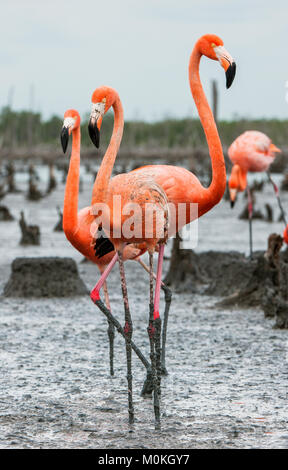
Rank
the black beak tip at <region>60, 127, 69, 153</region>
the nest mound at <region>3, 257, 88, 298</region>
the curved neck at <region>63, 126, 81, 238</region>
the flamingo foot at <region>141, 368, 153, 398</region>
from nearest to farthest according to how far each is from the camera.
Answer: the black beak tip at <region>60, 127, 69, 153</region>, the flamingo foot at <region>141, 368, 153, 398</region>, the curved neck at <region>63, 126, 81, 238</region>, the nest mound at <region>3, 257, 88, 298</region>

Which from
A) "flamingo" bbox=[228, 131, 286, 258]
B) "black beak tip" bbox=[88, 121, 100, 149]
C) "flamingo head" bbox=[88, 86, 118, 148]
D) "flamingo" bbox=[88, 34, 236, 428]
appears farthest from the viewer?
"flamingo" bbox=[228, 131, 286, 258]

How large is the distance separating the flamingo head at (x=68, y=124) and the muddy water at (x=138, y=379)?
1583 millimetres

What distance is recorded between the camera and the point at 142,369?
19.4 ft

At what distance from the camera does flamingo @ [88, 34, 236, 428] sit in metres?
4.43

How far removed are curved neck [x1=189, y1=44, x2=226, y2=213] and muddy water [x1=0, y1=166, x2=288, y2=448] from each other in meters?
1.31

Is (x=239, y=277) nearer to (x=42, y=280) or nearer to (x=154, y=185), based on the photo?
(x=42, y=280)

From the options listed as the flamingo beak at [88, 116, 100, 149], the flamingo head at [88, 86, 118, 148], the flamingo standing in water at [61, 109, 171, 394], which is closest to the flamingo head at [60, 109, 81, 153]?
the flamingo standing in water at [61, 109, 171, 394]

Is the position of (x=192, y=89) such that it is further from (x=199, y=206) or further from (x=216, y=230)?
(x=216, y=230)

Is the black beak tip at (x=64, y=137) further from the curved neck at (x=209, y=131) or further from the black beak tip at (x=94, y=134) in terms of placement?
the curved neck at (x=209, y=131)

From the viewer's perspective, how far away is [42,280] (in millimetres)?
9156

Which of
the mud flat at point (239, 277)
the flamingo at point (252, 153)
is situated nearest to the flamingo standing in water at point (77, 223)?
the mud flat at point (239, 277)

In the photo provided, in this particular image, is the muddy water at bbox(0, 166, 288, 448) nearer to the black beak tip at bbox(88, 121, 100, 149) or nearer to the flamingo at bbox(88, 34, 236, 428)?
the flamingo at bbox(88, 34, 236, 428)

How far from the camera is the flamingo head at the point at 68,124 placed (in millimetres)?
5020

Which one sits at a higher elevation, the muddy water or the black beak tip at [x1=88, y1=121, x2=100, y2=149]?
the black beak tip at [x1=88, y1=121, x2=100, y2=149]
